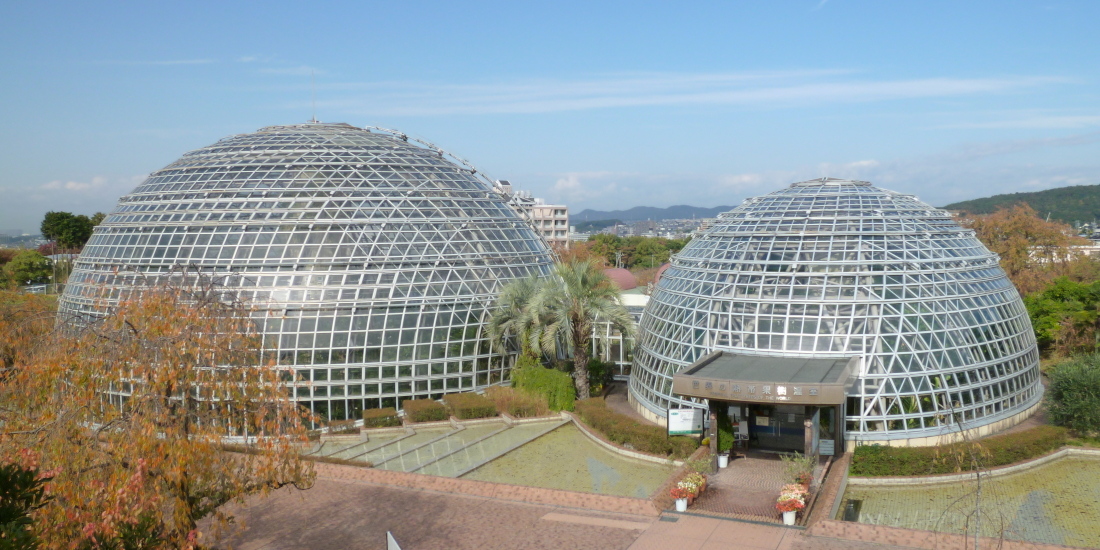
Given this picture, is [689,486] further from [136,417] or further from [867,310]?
[136,417]

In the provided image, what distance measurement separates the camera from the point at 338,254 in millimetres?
34812

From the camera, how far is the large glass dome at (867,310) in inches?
1080

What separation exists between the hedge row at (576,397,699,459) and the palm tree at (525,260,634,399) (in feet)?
10.7

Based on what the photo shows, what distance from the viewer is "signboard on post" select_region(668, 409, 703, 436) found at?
90.8 feet

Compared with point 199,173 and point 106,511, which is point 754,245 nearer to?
point 106,511

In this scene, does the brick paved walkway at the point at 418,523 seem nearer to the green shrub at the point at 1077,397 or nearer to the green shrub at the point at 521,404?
the green shrub at the point at 521,404

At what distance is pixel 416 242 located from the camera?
120ft

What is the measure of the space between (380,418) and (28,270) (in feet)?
219

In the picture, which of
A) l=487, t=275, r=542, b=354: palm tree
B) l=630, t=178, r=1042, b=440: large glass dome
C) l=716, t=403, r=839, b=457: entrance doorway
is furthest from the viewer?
l=487, t=275, r=542, b=354: palm tree

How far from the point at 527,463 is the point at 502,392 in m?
6.59

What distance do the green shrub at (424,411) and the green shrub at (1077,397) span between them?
81.8 feet

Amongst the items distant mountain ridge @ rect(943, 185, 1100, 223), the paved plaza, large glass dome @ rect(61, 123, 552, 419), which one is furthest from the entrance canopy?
distant mountain ridge @ rect(943, 185, 1100, 223)

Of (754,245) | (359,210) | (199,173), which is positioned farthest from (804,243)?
(199,173)

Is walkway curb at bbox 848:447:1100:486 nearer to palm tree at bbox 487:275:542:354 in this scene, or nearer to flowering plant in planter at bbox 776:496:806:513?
flowering plant in planter at bbox 776:496:806:513
